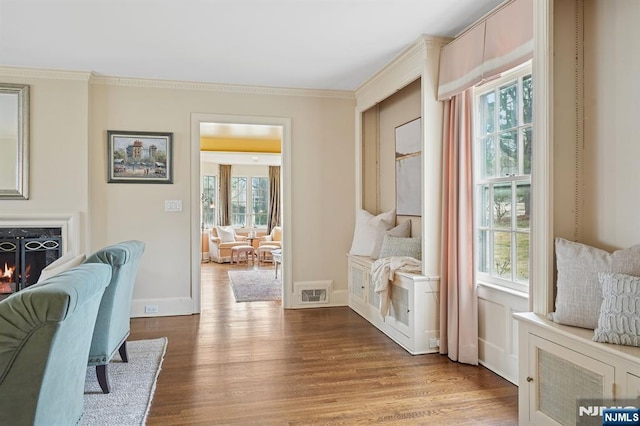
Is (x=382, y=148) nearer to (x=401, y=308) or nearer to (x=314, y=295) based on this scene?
(x=314, y=295)

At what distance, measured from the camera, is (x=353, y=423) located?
7.72 feet

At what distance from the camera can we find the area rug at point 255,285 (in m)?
5.69

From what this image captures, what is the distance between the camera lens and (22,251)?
426 cm

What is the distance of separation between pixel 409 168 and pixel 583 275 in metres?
2.40

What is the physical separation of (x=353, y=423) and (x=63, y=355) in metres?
1.54

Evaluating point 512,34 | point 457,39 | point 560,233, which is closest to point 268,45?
point 457,39

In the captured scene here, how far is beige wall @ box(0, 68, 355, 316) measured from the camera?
14.2 ft

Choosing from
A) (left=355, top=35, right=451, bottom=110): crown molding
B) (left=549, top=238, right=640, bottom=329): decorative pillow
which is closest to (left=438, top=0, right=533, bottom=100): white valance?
(left=355, top=35, right=451, bottom=110): crown molding

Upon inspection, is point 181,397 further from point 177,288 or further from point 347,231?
point 347,231

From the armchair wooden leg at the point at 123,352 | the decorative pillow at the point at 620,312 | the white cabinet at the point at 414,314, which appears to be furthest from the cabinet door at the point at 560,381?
the armchair wooden leg at the point at 123,352

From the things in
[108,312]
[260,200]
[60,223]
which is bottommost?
[108,312]

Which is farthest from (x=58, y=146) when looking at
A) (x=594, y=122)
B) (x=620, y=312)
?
(x=620, y=312)

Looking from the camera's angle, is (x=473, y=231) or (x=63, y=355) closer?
(x=63, y=355)

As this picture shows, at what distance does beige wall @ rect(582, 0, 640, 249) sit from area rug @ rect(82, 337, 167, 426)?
2746 mm
